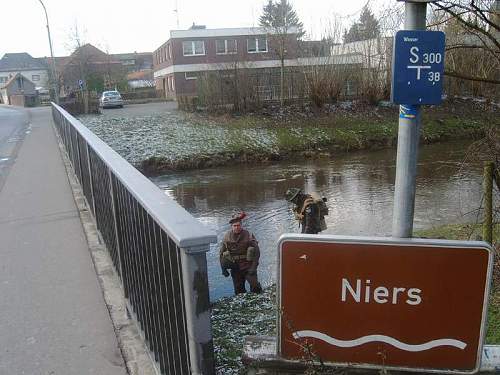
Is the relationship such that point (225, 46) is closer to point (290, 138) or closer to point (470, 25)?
point (290, 138)

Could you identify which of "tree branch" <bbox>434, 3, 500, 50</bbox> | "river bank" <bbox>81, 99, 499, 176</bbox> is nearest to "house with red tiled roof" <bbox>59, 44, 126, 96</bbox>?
"river bank" <bbox>81, 99, 499, 176</bbox>

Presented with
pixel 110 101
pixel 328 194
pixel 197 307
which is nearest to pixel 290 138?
pixel 328 194

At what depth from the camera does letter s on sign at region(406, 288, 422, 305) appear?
8.41 ft

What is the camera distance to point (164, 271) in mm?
2207

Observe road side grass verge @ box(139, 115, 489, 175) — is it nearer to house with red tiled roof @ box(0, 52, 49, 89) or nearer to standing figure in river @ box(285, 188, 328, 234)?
standing figure in river @ box(285, 188, 328, 234)

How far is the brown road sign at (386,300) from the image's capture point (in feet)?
8.29

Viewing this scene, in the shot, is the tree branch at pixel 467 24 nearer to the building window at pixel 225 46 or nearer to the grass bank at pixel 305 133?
the grass bank at pixel 305 133

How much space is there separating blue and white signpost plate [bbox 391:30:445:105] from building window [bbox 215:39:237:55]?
46.6m

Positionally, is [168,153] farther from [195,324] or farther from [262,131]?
[195,324]

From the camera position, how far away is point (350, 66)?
25844 mm

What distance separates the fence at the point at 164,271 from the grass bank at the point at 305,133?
48.2 feet

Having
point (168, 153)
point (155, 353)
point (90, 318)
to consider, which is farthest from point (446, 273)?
point (168, 153)

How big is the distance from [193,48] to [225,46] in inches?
122

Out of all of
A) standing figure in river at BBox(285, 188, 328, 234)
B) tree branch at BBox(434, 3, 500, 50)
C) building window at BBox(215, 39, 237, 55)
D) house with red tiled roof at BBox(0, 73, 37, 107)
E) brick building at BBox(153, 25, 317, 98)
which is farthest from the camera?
house with red tiled roof at BBox(0, 73, 37, 107)
